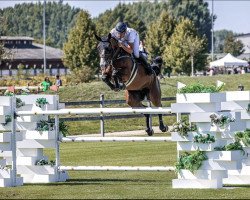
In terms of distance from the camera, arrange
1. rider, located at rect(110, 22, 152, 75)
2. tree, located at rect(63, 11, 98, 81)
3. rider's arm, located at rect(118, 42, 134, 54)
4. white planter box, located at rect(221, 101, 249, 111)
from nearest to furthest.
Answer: white planter box, located at rect(221, 101, 249, 111) < rider's arm, located at rect(118, 42, 134, 54) < rider, located at rect(110, 22, 152, 75) < tree, located at rect(63, 11, 98, 81)


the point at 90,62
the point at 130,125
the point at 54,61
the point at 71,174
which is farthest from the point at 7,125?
the point at 54,61

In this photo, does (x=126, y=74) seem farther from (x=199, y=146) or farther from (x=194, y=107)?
(x=199, y=146)

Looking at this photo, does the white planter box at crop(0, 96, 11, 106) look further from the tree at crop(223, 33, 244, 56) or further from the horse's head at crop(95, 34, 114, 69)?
the tree at crop(223, 33, 244, 56)

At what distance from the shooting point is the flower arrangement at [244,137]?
15112 millimetres

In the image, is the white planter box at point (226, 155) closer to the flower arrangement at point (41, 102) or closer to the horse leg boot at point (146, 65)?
the flower arrangement at point (41, 102)

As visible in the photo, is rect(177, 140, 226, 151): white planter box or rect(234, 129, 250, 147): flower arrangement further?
rect(234, 129, 250, 147): flower arrangement

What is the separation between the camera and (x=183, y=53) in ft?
281

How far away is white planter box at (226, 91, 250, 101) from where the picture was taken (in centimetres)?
1575

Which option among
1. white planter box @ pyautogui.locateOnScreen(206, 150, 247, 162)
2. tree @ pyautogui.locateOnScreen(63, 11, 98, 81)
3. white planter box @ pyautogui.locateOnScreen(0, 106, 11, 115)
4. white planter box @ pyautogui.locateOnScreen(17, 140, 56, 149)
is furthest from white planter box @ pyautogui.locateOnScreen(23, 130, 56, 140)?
tree @ pyautogui.locateOnScreen(63, 11, 98, 81)

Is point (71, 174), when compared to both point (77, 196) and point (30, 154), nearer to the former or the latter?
point (30, 154)

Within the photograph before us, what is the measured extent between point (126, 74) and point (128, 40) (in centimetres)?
74

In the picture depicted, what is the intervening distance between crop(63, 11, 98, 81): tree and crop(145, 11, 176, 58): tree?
31.1ft

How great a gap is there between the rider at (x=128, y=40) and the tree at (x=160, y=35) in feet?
237

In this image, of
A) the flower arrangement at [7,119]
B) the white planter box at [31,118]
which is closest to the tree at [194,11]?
the white planter box at [31,118]
